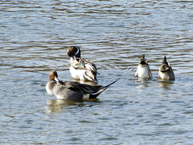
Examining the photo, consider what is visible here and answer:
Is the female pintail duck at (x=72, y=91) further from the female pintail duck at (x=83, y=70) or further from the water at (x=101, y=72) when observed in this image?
the female pintail duck at (x=83, y=70)

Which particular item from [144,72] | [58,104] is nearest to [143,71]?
[144,72]

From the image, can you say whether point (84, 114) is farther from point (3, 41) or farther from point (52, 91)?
point (3, 41)

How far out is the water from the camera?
→ 837cm

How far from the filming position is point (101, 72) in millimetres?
13719

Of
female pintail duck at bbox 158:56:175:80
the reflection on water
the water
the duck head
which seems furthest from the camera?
the duck head

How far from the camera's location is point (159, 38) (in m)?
19.1

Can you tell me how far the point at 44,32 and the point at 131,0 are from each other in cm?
1171

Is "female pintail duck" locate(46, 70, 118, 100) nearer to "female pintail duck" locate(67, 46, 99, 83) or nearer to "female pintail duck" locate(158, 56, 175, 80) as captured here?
"female pintail duck" locate(67, 46, 99, 83)

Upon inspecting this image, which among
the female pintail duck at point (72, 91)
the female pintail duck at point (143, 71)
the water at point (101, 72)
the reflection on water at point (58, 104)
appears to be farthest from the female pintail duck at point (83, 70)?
the reflection on water at point (58, 104)

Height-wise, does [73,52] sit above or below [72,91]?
above

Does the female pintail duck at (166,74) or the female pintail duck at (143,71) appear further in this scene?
the female pintail duck at (143,71)

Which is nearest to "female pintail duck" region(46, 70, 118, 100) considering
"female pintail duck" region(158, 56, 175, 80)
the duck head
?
"female pintail duck" region(158, 56, 175, 80)

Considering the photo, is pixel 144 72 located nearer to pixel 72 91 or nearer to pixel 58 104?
pixel 72 91

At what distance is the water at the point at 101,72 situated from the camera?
27.5ft
